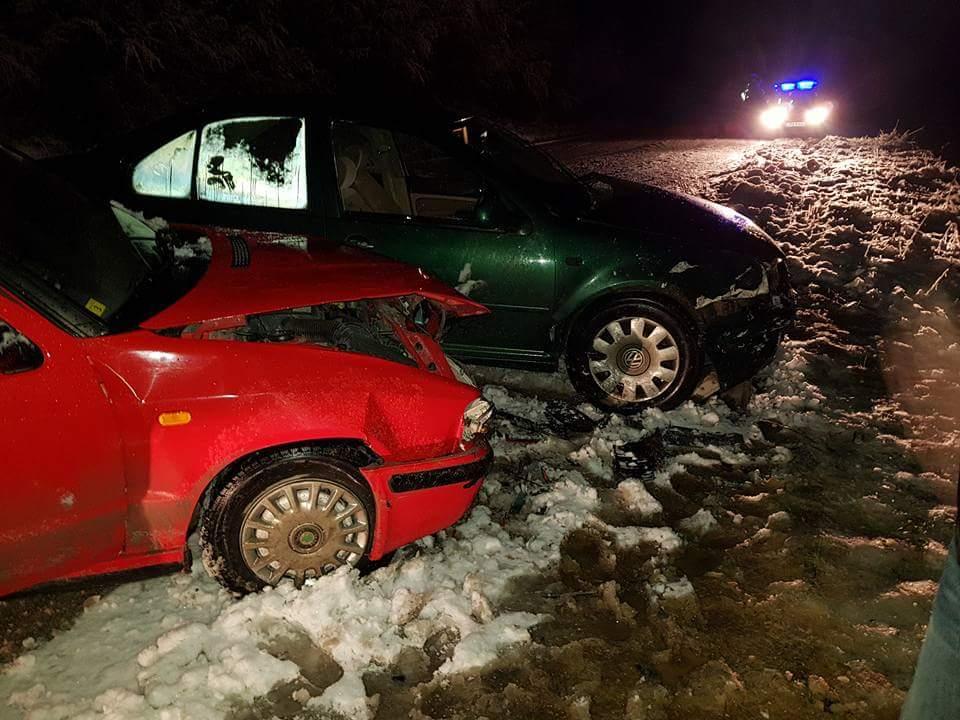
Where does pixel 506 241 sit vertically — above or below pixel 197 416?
above

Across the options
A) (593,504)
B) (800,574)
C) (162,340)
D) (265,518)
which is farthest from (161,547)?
(800,574)

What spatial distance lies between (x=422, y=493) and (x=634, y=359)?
1.94 metres

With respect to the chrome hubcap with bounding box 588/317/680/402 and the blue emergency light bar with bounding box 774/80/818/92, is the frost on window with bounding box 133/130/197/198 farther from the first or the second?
the blue emergency light bar with bounding box 774/80/818/92

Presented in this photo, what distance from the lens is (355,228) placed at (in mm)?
4246

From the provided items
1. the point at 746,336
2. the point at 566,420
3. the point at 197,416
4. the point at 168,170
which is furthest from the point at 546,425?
the point at 168,170

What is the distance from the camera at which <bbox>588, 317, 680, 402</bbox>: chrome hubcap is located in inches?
170

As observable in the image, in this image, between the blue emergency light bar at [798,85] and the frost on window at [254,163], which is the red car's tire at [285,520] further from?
the blue emergency light bar at [798,85]

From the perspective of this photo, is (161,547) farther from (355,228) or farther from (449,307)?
(355,228)

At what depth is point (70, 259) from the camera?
2689mm

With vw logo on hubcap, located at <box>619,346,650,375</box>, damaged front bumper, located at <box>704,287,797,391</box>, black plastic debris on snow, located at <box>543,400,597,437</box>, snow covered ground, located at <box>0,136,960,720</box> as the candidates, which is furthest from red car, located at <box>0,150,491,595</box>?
damaged front bumper, located at <box>704,287,797,391</box>

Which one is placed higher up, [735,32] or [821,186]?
[735,32]

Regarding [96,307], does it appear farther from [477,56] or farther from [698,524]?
[477,56]

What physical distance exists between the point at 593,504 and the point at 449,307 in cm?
123

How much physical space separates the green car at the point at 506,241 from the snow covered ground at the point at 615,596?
399 millimetres
